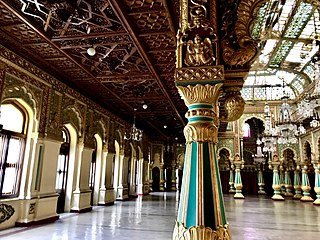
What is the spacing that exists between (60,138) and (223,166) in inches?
572

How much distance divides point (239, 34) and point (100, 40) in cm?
335

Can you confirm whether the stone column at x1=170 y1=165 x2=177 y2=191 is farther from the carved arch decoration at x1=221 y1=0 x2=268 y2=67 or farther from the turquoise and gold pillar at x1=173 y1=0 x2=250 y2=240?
the turquoise and gold pillar at x1=173 y1=0 x2=250 y2=240

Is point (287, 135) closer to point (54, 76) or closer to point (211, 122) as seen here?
point (54, 76)

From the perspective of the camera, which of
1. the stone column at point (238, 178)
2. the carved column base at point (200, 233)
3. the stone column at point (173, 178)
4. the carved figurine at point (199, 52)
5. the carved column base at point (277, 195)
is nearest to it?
the carved column base at point (200, 233)

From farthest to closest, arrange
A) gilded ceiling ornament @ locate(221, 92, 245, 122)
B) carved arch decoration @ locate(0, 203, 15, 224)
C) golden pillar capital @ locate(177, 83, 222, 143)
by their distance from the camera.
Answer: carved arch decoration @ locate(0, 203, 15, 224) → gilded ceiling ornament @ locate(221, 92, 245, 122) → golden pillar capital @ locate(177, 83, 222, 143)

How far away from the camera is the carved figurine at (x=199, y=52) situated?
1.86m

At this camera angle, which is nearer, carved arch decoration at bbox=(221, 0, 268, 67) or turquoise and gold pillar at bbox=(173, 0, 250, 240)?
turquoise and gold pillar at bbox=(173, 0, 250, 240)

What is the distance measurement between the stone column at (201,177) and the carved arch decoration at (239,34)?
2.02ft

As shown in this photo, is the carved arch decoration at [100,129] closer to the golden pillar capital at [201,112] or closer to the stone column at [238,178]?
the golden pillar capital at [201,112]

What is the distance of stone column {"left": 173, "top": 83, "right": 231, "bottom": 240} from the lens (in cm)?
153

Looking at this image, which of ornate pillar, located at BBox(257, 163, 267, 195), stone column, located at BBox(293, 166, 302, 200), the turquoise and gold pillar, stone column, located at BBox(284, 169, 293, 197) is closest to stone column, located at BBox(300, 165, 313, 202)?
stone column, located at BBox(293, 166, 302, 200)

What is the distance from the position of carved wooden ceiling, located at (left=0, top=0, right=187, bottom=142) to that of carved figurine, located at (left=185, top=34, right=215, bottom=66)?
2.14 m

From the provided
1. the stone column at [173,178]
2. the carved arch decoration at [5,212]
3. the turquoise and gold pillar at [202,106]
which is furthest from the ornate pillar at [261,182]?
the turquoise and gold pillar at [202,106]

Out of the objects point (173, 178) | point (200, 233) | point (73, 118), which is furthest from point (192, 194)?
point (173, 178)
